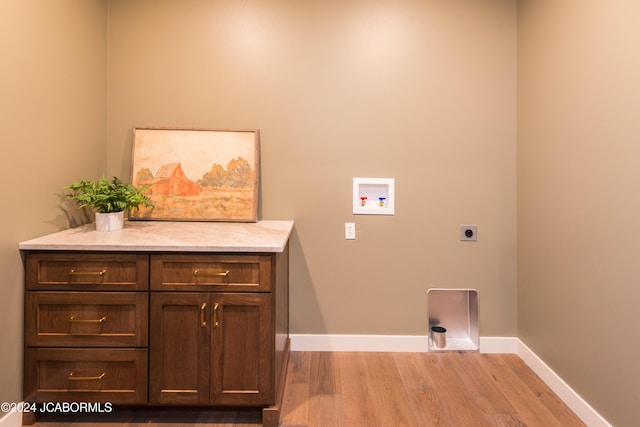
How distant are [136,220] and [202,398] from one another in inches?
49.2

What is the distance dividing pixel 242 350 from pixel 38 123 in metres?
1.51

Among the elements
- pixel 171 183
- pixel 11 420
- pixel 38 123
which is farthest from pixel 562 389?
pixel 38 123

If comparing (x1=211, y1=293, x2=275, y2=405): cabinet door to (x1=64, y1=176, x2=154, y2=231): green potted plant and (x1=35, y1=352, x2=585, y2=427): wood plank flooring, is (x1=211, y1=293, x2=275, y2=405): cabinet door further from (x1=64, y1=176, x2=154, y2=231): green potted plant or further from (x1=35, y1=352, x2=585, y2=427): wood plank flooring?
(x1=64, y1=176, x2=154, y2=231): green potted plant

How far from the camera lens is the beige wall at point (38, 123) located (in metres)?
1.64

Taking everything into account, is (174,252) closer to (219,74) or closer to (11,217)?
(11,217)

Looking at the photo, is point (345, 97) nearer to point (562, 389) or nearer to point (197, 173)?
point (197, 173)

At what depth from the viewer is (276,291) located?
1.81 meters

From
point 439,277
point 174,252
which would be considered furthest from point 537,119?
point 174,252

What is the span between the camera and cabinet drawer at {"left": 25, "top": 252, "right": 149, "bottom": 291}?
1720 mm

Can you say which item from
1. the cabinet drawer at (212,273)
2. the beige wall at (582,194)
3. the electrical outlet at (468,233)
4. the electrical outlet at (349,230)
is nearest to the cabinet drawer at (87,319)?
the cabinet drawer at (212,273)

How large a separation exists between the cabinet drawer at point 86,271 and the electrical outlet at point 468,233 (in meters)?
1.97

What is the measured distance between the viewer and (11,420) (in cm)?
168

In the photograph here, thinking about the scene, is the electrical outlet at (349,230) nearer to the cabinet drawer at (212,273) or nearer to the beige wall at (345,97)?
the beige wall at (345,97)

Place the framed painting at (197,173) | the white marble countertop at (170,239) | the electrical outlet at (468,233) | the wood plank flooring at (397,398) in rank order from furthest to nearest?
the electrical outlet at (468,233)
the framed painting at (197,173)
the wood plank flooring at (397,398)
the white marble countertop at (170,239)
